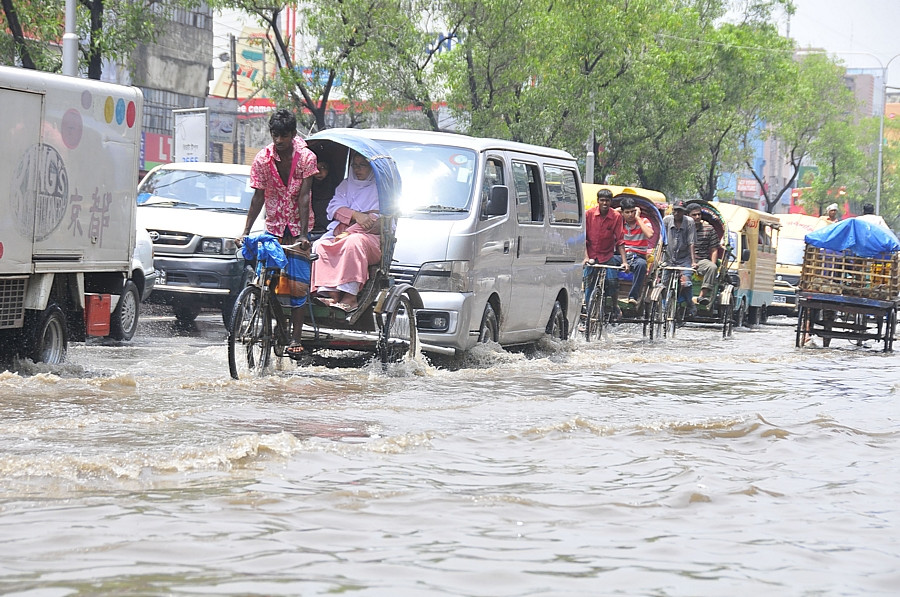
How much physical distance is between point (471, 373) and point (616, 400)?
5.06ft

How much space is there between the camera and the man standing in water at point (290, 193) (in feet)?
32.4

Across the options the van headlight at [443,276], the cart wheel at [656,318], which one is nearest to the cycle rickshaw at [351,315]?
the van headlight at [443,276]

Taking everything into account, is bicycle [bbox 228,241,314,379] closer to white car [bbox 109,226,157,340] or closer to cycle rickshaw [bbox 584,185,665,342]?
white car [bbox 109,226,157,340]

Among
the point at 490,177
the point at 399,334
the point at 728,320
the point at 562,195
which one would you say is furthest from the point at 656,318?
the point at 399,334

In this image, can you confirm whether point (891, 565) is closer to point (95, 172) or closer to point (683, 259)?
point (95, 172)

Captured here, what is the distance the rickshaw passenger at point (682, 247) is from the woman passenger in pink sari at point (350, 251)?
10.3m

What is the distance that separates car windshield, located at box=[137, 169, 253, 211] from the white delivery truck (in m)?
4.72

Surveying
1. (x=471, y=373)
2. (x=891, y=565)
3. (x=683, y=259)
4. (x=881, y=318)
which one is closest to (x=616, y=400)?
(x=471, y=373)

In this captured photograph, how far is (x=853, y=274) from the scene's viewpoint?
59.9 feet

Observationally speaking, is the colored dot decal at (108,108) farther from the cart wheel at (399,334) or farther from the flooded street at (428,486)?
the cart wheel at (399,334)

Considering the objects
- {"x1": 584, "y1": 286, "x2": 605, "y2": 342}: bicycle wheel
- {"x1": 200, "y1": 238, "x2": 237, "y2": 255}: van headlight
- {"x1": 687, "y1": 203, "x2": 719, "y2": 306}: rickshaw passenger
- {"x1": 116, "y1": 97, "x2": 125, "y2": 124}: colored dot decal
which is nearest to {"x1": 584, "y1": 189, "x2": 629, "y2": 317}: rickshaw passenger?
{"x1": 584, "y1": 286, "x2": 605, "y2": 342}: bicycle wheel

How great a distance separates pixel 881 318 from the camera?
18.1 m

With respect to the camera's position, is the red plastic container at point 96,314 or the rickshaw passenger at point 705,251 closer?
the red plastic container at point 96,314

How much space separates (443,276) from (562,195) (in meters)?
3.29
